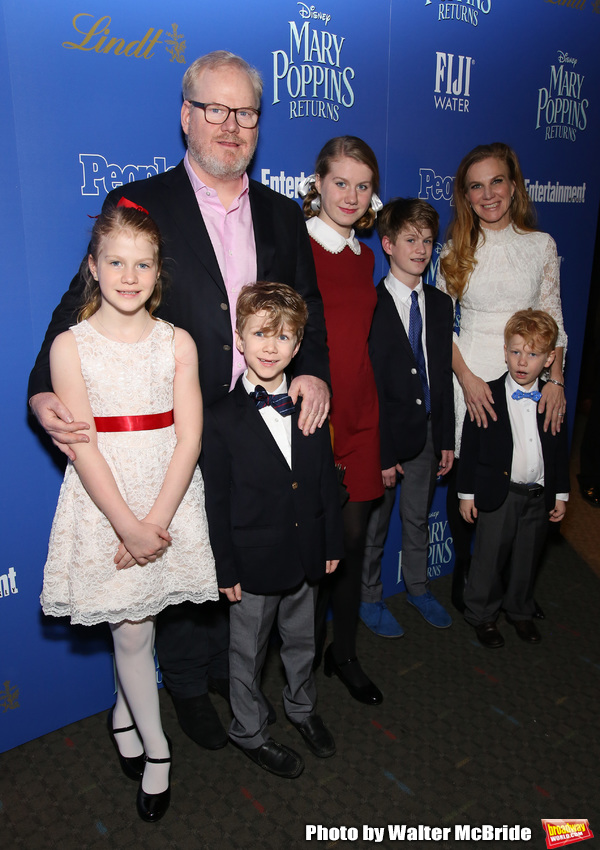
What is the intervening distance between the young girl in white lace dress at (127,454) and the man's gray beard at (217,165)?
1.24 feet

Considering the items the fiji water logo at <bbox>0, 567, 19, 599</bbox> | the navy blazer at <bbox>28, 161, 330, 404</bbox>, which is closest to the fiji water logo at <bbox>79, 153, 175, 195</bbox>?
the navy blazer at <bbox>28, 161, 330, 404</bbox>

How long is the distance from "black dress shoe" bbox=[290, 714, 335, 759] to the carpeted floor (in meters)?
0.03

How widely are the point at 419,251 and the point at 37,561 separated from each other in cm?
189

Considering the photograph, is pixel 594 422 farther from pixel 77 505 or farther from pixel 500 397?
pixel 77 505

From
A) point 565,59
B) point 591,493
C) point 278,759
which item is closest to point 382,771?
point 278,759

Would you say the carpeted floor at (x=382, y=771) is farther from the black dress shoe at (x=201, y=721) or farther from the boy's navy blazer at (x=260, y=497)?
the boy's navy blazer at (x=260, y=497)

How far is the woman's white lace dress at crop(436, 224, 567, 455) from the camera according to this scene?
3.09m

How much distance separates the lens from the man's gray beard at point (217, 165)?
2217mm

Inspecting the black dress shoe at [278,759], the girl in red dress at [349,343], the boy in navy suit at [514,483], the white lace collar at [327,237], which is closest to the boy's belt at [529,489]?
the boy in navy suit at [514,483]

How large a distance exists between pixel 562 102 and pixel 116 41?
2.46 metres

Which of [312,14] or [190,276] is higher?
[312,14]

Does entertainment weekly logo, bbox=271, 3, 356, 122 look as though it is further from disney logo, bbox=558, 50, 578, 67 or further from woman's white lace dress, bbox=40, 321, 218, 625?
disney logo, bbox=558, 50, 578, 67

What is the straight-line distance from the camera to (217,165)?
2217 millimetres

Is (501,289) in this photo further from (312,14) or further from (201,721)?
(201,721)
